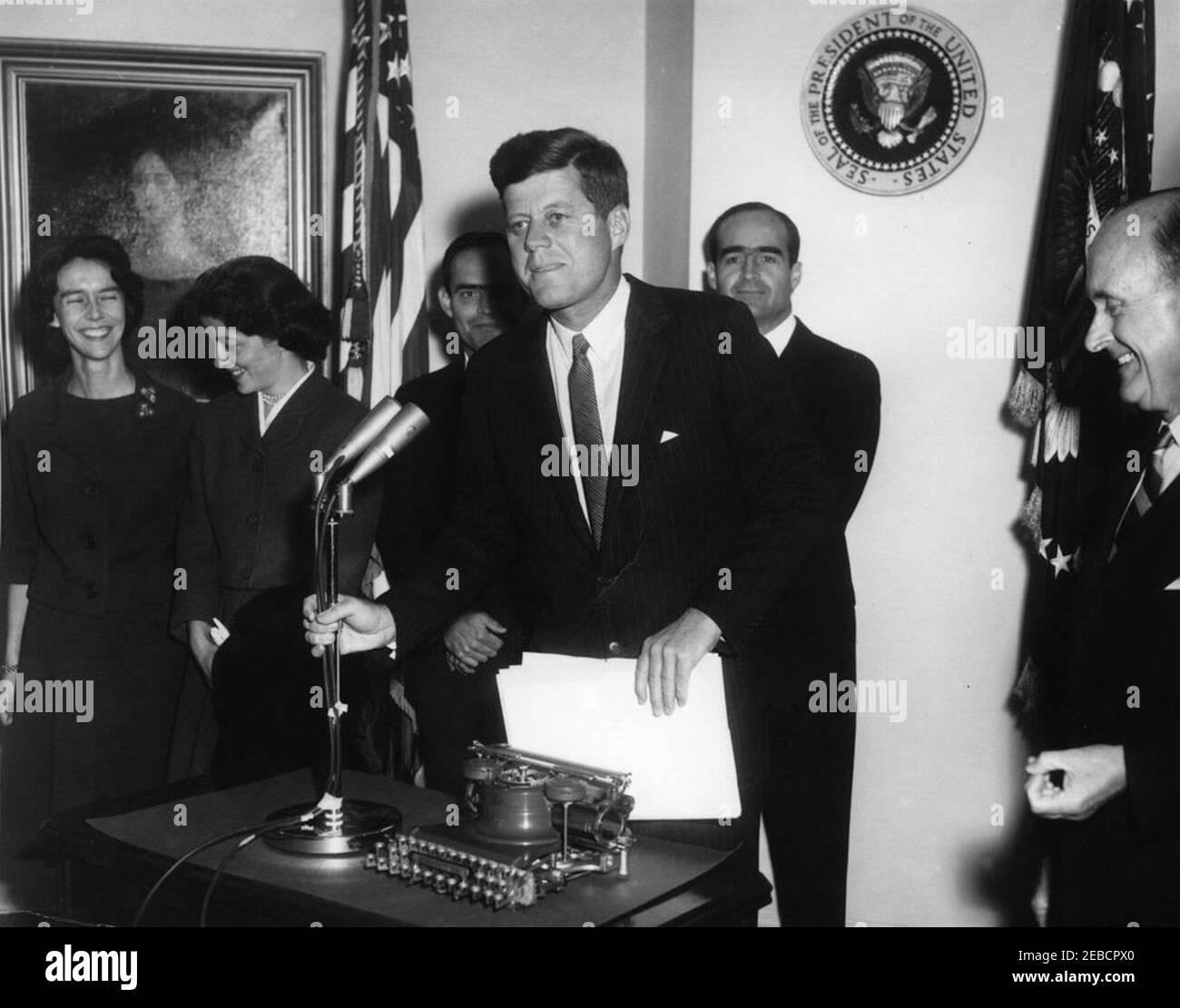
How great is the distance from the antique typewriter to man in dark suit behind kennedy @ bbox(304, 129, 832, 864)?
18.1 inches

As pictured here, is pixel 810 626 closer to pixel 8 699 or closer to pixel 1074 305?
pixel 1074 305

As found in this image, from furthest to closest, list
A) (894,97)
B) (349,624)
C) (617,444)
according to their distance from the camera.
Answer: (894,97) < (617,444) < (349,624)

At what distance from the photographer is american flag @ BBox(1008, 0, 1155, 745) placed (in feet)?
10.6

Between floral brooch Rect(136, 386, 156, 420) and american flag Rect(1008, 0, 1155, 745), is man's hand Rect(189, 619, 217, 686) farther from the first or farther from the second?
american flag Rect(1008, 0, 1155, 745)

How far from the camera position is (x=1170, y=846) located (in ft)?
5.51

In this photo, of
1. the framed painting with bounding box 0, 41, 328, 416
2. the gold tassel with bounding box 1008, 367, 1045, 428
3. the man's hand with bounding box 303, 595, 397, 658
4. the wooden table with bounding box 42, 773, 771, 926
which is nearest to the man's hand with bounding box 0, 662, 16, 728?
the framed painting with bounding box 0, 41, 328, 416

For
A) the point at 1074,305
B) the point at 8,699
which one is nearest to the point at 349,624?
the point at 8,699

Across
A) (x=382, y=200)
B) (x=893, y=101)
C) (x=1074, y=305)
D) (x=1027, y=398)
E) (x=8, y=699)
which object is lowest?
(x=8, y=699)

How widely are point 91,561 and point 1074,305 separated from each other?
2.77 metres

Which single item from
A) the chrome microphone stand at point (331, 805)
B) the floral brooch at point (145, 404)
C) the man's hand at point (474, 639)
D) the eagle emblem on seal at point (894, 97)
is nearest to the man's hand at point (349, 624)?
the chrome microphone stand at point (331, 805)

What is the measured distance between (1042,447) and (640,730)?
1.96 meters

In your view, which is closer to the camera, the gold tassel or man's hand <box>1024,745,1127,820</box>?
man's hand <box>1024,745,1127,820</box>

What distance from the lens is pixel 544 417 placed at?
7.77 ft
